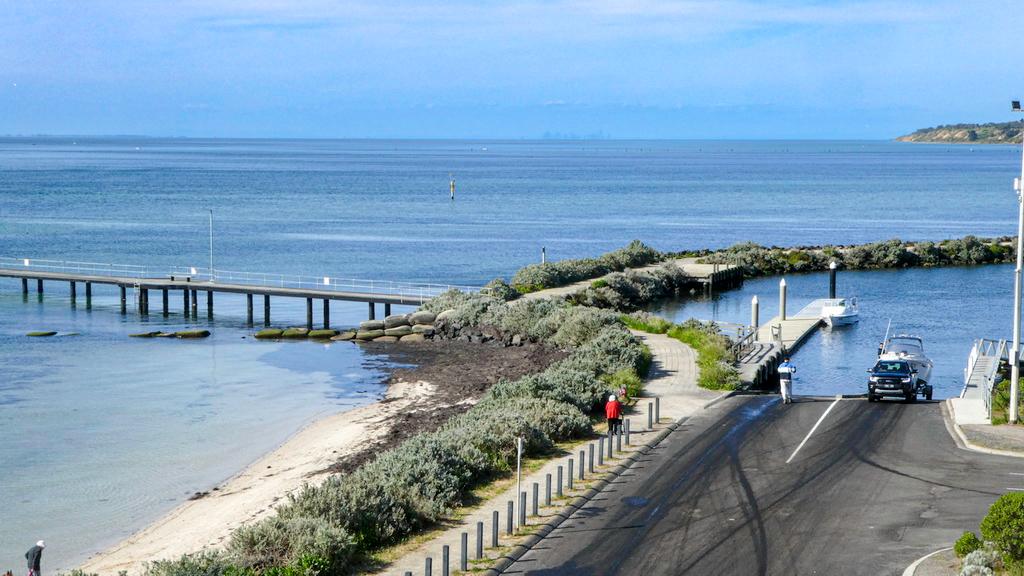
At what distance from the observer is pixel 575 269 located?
63.8 meters

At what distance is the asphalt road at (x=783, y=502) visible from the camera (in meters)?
17.6

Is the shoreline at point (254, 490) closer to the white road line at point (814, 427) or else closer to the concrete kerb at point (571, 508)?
the concrete kerb at point (571, 508)

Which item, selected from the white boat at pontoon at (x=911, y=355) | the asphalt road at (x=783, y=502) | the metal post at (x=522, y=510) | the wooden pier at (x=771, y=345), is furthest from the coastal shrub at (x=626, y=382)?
the metal post at (x=522, y=510)

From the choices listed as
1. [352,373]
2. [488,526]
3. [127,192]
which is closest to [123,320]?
[352,373]

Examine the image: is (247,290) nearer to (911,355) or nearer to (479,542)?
(911,355)

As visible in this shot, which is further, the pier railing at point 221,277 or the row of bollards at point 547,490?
the pier railing at point 221,277

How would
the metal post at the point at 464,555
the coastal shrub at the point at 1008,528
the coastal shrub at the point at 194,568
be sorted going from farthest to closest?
1. the metal post at the point at 464,555
2. the coastal shrub at the point at 1008,528
3. the coastal shrub at the point at 194,568

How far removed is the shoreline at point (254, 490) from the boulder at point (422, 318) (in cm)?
1461

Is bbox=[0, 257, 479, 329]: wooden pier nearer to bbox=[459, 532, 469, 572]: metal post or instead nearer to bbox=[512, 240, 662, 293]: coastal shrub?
bbox=[512, 240, 662, 293]: coastal shrub

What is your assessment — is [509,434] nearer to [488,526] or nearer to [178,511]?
[488,526]

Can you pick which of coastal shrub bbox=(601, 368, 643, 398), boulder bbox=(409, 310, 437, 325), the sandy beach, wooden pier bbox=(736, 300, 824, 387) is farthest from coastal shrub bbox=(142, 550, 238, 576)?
boulder bbox=(409, 310, 437, 325)

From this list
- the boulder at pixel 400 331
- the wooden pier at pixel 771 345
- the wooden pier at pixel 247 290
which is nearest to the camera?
the wooden pier at pixel 771 345

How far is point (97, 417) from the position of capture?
36812mm

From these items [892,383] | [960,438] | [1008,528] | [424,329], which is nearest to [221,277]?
[424,329]
